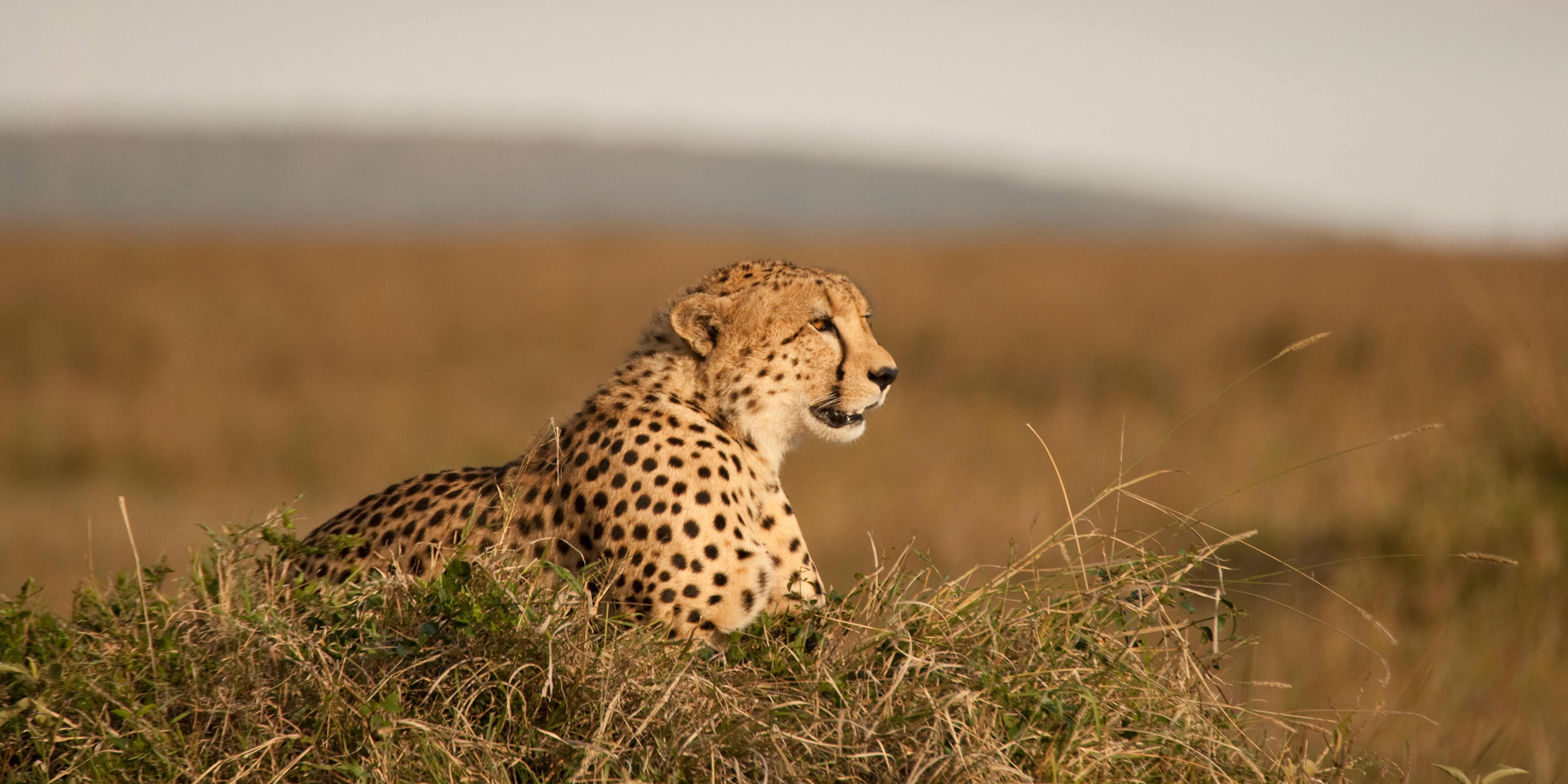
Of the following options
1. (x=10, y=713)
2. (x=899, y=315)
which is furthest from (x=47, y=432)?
(x=10, y=713)

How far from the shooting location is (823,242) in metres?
27.6

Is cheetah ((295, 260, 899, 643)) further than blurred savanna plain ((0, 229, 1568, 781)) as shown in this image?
No

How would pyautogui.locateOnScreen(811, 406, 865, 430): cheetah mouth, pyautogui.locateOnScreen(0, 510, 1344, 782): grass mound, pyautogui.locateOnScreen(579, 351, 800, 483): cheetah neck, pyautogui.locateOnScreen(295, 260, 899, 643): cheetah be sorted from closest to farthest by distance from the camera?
pyautogui.locateOnScreen(0, 510, 1344, 782): grass mound < pyautogui.locateOnScreen(295, 260, 899, 643): cheetah < pyautogui.locateOnScreen(579, 351, 800, 483): cheetah neck < pyautogui.locateOnScreen(811, 406, 865, 430): cheetah mouth

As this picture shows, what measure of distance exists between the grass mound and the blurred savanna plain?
28 cm

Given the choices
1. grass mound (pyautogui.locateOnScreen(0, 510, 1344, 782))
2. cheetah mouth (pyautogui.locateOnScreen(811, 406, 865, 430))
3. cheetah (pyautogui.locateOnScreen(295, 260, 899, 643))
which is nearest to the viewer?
grass mound (pyautogui.locateOnScreen(0, 510, 1344, 782))

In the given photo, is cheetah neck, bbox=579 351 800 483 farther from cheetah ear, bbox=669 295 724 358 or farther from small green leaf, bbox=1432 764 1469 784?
small green leaf, bbox=1432 764 1469 784

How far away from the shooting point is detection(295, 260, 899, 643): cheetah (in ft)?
8.34

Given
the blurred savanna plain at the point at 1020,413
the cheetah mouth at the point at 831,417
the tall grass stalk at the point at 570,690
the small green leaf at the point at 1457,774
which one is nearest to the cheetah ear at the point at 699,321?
the cheetah mouth at the point at 831,417

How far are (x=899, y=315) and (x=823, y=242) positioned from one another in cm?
1183

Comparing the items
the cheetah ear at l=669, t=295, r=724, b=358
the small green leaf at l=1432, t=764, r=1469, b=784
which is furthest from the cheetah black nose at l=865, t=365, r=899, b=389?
the small green leaf at l=1432, t=764, r=1469, b=784

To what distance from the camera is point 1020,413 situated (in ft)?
40.1

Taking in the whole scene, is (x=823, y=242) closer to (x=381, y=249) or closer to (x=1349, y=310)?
(x=381, y=249)

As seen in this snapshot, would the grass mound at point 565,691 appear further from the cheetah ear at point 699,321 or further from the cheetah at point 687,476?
the cheetah ear at point 699,321

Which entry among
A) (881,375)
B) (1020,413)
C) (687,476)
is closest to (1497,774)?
(881,375)
